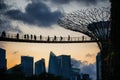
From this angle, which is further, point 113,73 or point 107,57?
point 107,57

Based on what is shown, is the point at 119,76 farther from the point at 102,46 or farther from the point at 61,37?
the point at 61,37

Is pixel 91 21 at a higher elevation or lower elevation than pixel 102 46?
higher

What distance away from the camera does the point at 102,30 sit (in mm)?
63750

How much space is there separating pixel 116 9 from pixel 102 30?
463cm

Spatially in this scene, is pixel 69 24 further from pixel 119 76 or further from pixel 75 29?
pixel 119 76

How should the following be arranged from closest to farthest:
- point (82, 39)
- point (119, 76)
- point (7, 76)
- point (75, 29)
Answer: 1. point (119, 76)
2. point (75, 29)
3. point (7, 76)
4. point (82, 39)

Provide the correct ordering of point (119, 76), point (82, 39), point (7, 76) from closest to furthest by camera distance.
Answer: point (119, 76) → point (7, 76) → point (82, 39)

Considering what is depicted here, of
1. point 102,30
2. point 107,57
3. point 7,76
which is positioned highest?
point 102,30

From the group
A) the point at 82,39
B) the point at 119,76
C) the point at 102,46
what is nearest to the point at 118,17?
the point at 102,46

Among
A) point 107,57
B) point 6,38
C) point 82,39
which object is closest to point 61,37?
point 82,39

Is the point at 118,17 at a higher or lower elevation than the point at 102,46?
higher

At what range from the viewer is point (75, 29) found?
65.5m

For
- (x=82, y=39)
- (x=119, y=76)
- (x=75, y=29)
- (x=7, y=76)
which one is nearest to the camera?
(x=119, y=76)

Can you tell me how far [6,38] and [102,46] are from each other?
26.9 m
